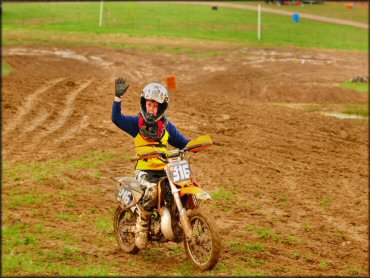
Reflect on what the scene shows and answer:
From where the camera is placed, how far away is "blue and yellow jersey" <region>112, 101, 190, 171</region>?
9.37m

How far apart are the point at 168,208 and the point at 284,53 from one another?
30.1 metres

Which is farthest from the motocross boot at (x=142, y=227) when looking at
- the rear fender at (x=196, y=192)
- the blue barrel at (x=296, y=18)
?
the blue barrel at (x=296, y=18)

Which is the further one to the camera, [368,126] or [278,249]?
[368,126]

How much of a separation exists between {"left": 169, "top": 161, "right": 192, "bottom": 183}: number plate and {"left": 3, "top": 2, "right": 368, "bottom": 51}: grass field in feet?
94.9

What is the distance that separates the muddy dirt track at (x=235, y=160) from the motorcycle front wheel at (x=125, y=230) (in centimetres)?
15

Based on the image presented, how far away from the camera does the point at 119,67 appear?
31.6 metres

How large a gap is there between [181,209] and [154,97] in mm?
1578

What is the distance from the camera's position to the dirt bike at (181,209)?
8.75m

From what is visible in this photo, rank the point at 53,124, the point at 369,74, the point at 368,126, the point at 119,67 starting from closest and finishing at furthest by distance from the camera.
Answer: the point at 53,124 → the point at 368,126 → the point at 119,67 → the point at 369,74

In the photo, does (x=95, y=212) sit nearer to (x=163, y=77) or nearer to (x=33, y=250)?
(x=33, y=250)

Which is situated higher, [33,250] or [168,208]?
[168,208]

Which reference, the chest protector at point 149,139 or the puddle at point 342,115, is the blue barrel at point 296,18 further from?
the chest protector at point 149,139

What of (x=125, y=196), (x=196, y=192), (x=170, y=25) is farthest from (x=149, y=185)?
(x=170, y=25)

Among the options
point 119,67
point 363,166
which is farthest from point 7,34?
point 363,166
